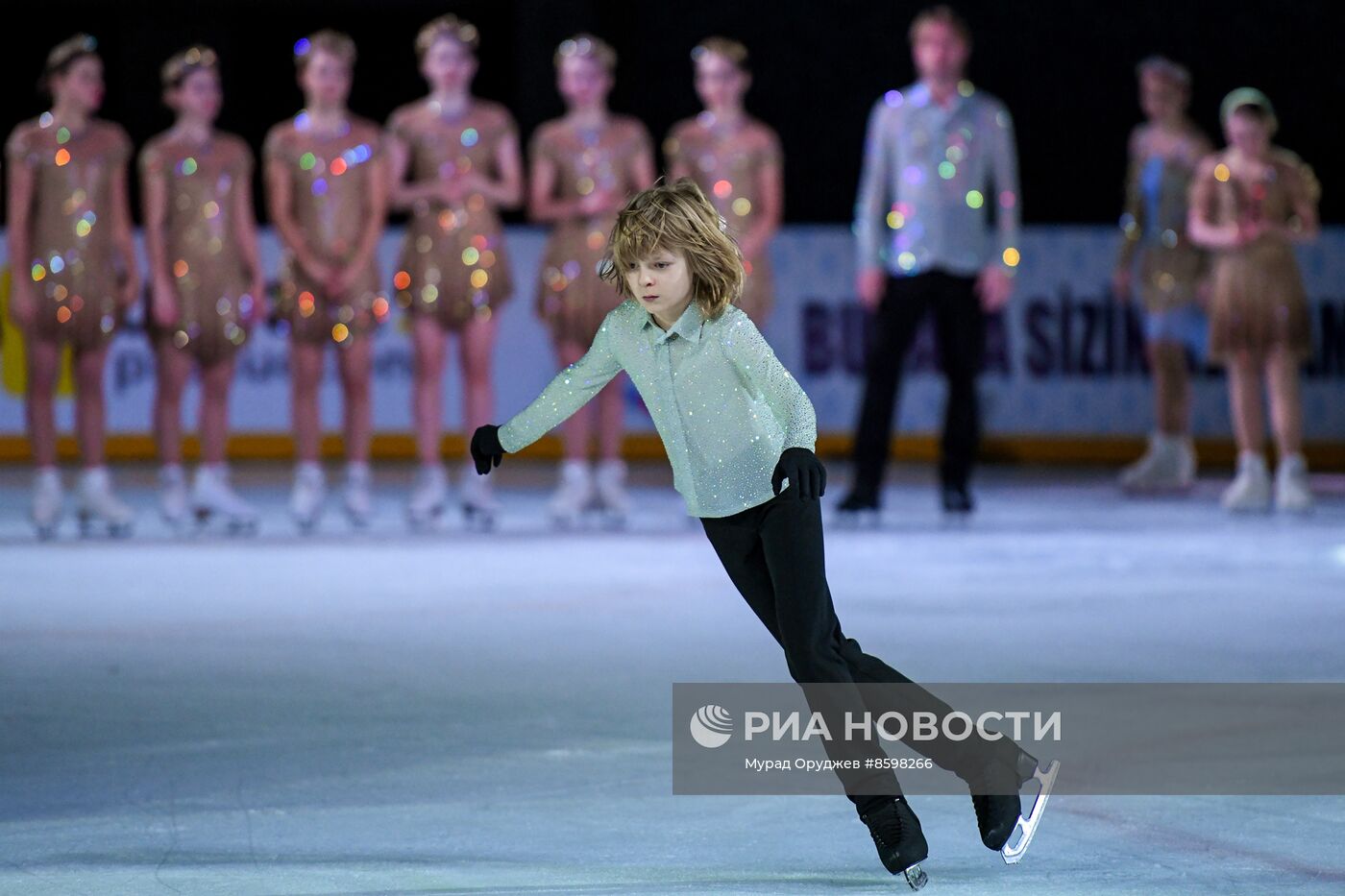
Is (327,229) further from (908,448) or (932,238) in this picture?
(908,448)

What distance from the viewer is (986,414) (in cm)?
1079

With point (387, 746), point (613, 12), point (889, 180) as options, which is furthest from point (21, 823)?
point (613, 12)

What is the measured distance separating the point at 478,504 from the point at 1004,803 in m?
4.86

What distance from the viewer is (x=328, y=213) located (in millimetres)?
7219

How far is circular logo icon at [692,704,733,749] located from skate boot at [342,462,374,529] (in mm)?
3668

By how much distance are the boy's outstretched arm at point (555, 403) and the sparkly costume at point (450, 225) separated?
4590 mm

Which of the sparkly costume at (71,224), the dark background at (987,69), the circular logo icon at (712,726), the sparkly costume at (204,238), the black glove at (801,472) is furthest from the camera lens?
the dark background at (987,69)

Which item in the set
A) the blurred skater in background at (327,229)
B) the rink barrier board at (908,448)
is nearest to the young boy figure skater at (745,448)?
the blurred skater in background at (327,229)

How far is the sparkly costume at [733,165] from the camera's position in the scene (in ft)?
24.8

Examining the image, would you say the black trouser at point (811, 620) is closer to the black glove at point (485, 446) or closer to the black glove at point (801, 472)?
the black glove at point (801, 472)

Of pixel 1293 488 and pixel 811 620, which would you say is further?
pixel 1293 488

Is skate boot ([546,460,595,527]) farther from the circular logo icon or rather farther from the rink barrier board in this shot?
the circular logo icon

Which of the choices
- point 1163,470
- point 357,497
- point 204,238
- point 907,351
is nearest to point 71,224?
point 204,238

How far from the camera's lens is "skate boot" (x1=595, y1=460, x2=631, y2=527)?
299 inches
